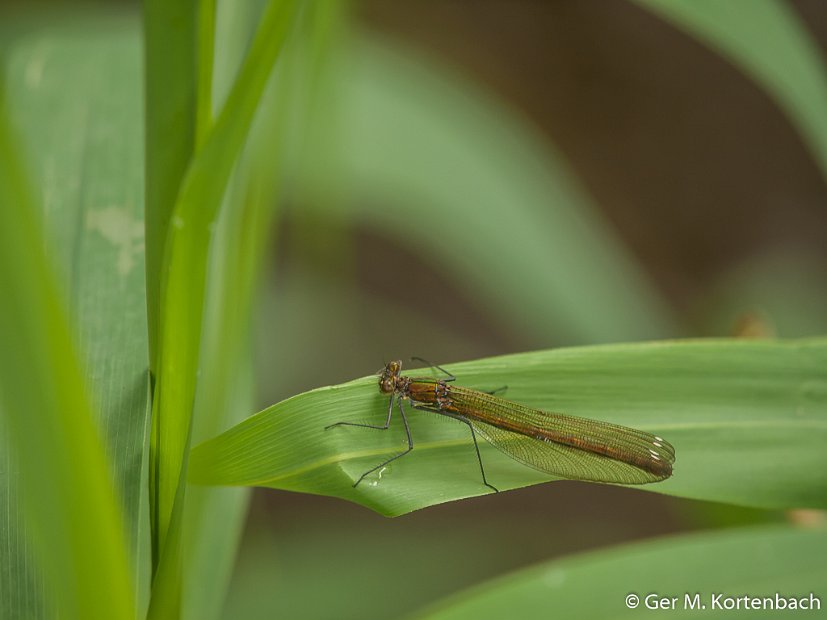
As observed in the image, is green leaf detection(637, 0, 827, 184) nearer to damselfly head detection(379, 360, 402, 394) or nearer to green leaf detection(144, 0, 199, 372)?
damselfly head detection(379, 360, 402, 394)

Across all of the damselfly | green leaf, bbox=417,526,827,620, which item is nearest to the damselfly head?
the damselfly

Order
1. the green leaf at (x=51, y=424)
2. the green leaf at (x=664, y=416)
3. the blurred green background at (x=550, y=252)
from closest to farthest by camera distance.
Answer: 1. the green leaf at (x=51, y=424)
2. the green leaf at (x=664, y=416)
3. the blurred green background at (x=550, y=252)

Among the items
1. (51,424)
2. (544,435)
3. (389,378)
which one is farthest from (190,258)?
(544,435)

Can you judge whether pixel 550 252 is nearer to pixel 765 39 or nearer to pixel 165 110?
pixel 765 39

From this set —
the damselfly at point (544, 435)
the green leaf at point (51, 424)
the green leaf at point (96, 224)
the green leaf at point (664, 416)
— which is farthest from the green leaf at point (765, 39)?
the green leaf at point (51, 424)

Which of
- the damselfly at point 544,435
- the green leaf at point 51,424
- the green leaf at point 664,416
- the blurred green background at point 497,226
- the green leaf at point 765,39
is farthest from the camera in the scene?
the blurred green background at point 497,226

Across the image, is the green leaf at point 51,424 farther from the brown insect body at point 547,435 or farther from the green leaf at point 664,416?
the brown insect body at point 547,435

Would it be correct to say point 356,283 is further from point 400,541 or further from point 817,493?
point 817,493

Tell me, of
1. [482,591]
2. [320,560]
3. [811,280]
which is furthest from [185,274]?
[811,280]
